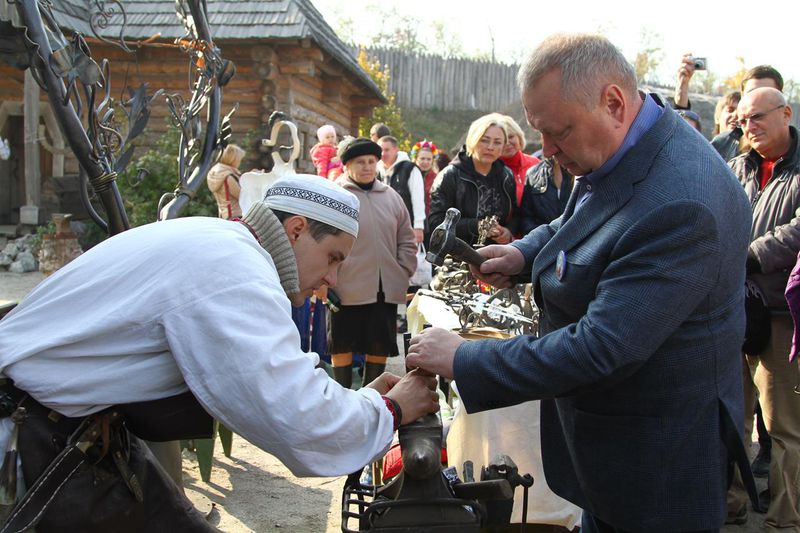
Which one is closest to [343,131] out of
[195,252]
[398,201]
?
[398,201]

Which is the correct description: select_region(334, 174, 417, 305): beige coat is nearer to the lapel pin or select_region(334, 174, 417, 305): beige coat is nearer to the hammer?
the hammer

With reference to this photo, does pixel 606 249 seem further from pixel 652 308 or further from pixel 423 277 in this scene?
pixel 423 277

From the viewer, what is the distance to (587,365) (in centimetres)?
164

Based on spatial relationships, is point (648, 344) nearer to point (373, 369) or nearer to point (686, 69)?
point (373, 369)

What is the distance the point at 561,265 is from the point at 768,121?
2508 mm

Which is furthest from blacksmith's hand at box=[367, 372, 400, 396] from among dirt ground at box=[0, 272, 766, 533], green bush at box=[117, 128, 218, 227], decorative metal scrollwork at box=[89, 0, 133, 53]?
green bush at box=[117, 128, 218, 227]

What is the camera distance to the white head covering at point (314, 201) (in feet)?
6.56

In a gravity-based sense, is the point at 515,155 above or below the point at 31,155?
above

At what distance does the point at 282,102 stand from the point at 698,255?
1009 centimetres

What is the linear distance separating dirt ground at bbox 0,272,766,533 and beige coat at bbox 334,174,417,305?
4.67ft

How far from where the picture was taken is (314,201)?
2002 mm

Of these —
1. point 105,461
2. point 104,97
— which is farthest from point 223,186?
point 105,461

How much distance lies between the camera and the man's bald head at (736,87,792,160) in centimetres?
367

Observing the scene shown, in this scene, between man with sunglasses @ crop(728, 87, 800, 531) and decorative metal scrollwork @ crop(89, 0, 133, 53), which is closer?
decorative metal scrollwork @ crop(89, 0, 133, 53)
